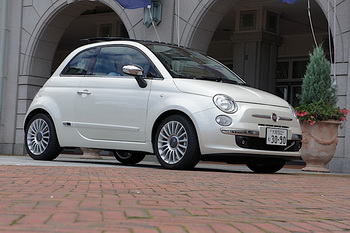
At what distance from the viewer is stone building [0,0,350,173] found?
49.2ft

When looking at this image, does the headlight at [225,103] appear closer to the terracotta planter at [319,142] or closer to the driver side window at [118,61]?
the driver side window at [118,61]

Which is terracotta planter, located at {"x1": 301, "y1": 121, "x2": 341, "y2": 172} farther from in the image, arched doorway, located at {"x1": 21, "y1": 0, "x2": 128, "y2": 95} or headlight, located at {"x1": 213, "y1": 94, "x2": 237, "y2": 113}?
arched doorway, located at {"x1": 21, "y1": 0, "x2": 128, "y2": 95}

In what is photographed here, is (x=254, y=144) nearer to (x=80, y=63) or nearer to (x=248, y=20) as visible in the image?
(x=80, y=63)

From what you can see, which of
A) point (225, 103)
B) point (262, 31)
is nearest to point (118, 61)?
point (225, 103)

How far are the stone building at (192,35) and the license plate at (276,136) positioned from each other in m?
3.95

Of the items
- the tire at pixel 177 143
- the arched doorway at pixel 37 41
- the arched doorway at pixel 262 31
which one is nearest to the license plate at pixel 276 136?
the tire at pixel 177 143

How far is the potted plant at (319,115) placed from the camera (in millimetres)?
11250

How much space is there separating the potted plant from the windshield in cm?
195

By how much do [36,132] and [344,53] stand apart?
5416 millimetres

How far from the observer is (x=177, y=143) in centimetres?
869

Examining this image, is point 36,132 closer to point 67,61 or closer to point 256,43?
point 67,61

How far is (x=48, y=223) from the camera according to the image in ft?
11.3

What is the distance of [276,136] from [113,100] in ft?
7.04

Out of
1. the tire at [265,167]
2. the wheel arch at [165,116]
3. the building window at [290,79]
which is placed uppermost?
the building window at [290,79]
